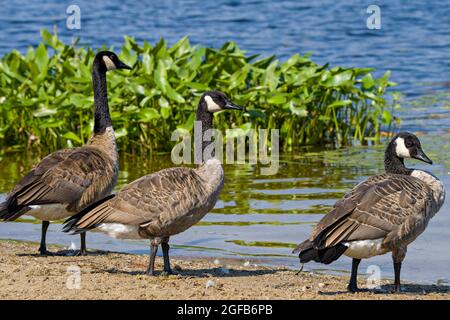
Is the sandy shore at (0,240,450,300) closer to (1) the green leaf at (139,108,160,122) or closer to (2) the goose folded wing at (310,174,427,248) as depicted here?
(2) the goose folded wing at (310,174,427,248)

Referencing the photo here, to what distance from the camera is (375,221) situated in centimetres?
859

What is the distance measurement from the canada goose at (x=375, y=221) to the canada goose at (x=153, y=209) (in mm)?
1419

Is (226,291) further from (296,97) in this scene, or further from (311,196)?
(296,97)

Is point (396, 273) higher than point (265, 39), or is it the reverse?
point (265, 39)

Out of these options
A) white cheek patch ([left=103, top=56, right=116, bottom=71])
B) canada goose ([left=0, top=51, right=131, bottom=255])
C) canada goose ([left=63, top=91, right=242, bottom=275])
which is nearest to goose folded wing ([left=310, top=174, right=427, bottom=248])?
canada goose ([left=63, top=91, right=242, bottom=275])

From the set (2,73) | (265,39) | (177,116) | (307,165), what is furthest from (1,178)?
(265,39)

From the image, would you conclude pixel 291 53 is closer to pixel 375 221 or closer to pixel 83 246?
pixel 83 246

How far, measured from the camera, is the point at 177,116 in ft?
50.3

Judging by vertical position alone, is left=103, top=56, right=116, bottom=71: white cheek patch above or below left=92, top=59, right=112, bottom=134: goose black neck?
above

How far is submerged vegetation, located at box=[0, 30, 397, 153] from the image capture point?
14.9 m

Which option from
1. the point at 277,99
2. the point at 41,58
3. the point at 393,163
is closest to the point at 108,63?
the point at 277,99

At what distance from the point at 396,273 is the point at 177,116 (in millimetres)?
7194

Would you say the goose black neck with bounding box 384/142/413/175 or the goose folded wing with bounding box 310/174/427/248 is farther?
the goose black neck with bounding box 384/142/413/175

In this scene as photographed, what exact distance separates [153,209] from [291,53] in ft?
53.7
